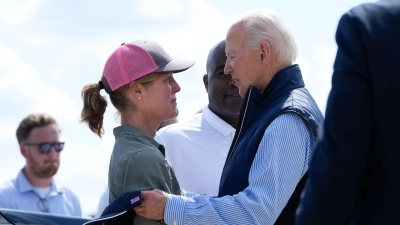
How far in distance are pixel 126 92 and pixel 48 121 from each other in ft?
13.8

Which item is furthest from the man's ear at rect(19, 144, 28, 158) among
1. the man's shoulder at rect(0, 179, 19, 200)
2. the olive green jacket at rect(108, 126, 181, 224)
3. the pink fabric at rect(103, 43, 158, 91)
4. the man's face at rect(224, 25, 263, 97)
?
the man's face at rect(224, 25, 263, 97)

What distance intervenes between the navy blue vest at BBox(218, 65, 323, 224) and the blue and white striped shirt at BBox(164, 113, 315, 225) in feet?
0.22

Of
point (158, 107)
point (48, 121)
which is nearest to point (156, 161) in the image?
point (158, 107)

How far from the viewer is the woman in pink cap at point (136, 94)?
4.09 metres

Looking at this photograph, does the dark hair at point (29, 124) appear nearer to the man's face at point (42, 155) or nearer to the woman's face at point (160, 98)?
the man's face at point (42, 155)

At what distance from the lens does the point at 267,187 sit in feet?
11.8

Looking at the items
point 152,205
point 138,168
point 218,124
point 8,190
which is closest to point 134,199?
point 152,205

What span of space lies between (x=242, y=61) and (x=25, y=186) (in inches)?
163

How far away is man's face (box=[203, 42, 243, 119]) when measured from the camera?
5836 millimetres

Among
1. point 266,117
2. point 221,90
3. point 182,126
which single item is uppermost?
point 266,117

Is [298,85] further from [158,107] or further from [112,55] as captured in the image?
[112,55]

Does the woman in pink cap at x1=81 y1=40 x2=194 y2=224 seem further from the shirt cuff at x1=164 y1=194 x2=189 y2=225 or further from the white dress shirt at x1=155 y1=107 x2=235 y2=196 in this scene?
the white dress shirt at x1=155 y1=107 x2=235 y2=196

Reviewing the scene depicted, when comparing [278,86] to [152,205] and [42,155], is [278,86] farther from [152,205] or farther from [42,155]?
[42,155]

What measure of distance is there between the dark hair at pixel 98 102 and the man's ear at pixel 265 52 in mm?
580
